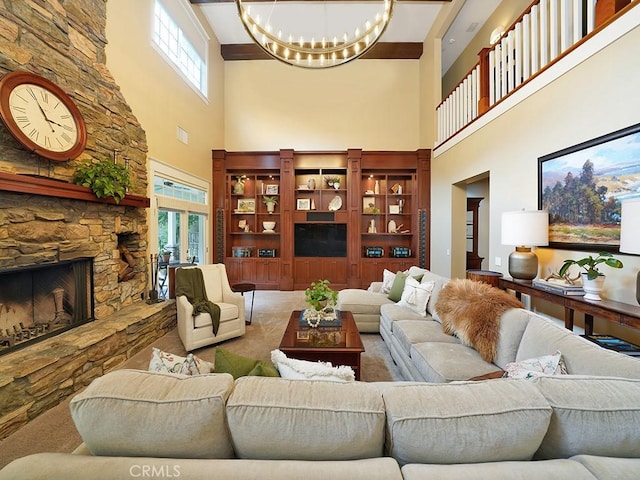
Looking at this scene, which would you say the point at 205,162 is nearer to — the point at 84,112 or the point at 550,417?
the point at 84,112

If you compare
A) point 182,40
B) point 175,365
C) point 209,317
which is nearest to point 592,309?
point 175,365

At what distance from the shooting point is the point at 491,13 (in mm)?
5266

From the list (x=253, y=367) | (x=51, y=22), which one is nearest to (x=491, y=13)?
(x=51, y=22)

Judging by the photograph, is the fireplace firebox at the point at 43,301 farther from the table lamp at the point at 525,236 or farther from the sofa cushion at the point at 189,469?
the table lamp at the point at 525,236

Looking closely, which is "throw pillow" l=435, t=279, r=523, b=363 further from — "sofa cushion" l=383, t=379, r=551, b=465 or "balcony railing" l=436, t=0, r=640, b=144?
"balcony railing" l=436, t=0, r=640, b=144

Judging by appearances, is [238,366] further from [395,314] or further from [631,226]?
[631,226]

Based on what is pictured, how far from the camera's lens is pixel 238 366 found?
1.25 m

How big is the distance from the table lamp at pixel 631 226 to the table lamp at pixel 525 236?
3.44ft

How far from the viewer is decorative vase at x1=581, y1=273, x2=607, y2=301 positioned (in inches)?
86.7

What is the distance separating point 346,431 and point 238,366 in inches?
24.4

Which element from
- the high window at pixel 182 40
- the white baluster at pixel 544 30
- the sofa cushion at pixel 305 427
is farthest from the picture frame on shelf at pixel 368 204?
the sofa cushion at pixel 305 427

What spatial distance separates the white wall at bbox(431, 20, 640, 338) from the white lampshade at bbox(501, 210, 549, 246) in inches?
11.2

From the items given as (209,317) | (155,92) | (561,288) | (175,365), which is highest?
(155,92)

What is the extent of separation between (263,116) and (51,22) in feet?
13.7
